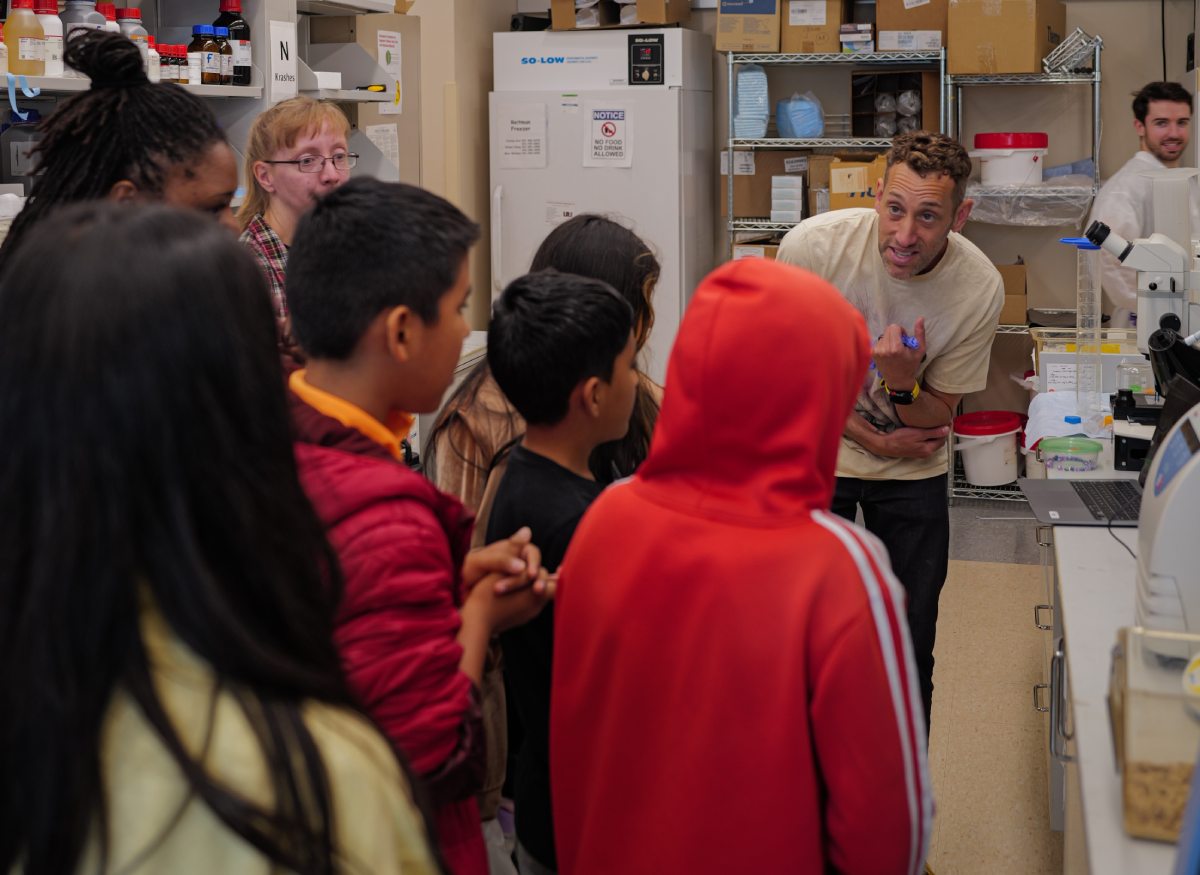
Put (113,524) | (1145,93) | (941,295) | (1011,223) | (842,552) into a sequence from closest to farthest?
(113,524) < (842,552) < (941,295) < (1145,93) < (1011,223)

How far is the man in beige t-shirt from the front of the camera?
8.66 ft

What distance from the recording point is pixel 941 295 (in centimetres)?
271

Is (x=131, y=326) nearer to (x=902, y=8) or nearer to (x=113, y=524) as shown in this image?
(x=113, y=524)

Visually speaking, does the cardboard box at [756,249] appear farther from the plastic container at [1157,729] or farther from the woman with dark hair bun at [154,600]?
the woman with dark hair bun at [154,600]

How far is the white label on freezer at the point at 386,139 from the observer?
4321mm

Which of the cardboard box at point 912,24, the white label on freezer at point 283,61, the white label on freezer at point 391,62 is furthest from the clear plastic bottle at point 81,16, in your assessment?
the cardboard box at point 912,24

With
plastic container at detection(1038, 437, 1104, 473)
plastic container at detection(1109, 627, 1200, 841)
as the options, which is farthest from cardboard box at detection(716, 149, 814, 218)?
plastic container at detection(1109, 627, 1200, 841)

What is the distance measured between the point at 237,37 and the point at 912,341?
2.01 metres

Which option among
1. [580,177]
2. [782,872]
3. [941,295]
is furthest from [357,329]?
[580,177]

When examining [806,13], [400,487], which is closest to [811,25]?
[806,13]

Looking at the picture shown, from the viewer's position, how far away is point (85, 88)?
296cm

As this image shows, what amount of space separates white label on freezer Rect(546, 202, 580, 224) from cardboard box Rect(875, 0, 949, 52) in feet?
4.86

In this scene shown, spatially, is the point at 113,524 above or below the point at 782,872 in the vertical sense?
above

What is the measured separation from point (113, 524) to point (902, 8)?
5.29 m
